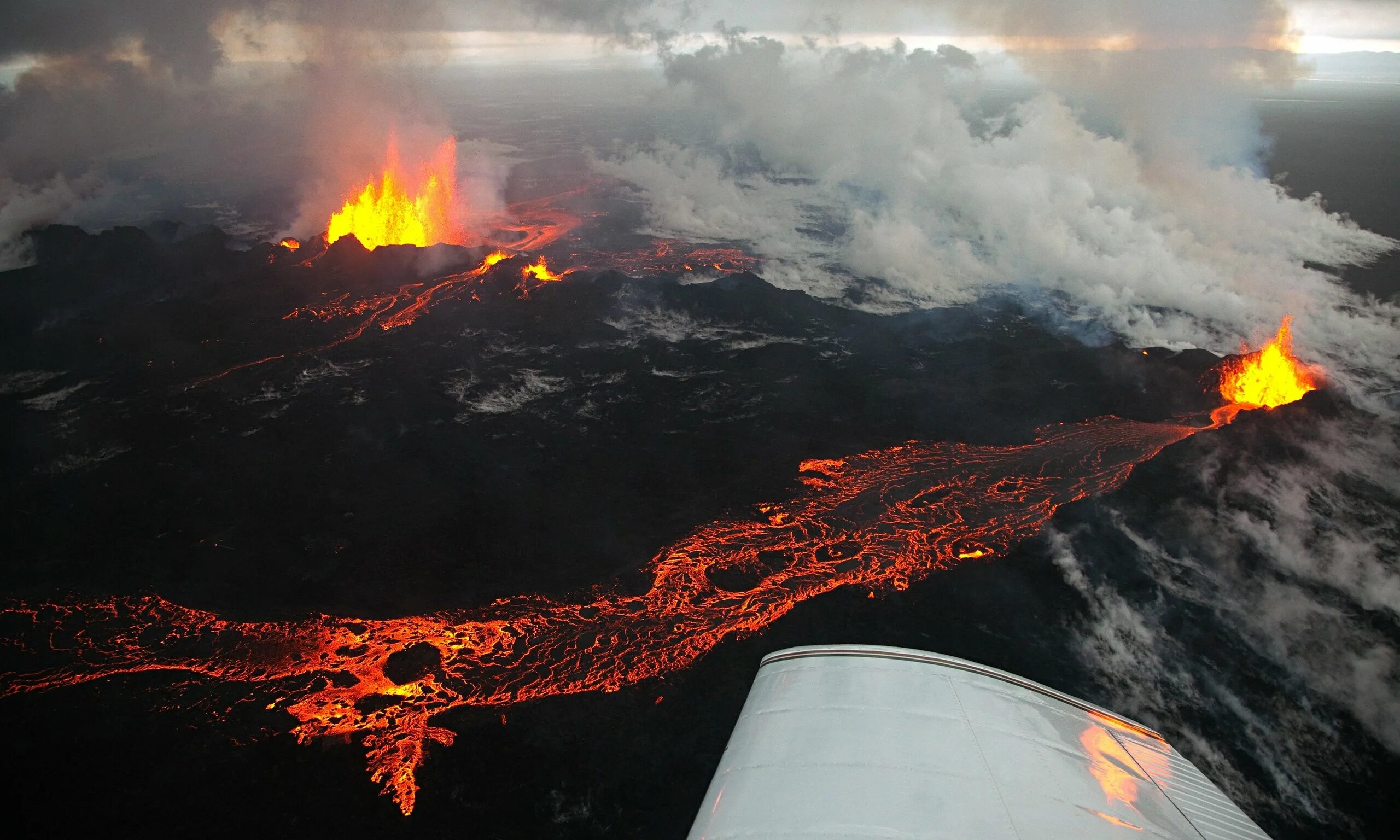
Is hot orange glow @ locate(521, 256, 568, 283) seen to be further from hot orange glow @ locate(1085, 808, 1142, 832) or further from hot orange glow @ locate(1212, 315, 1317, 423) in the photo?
hot orange glow @ locate(1085, 808, 1142, 832)

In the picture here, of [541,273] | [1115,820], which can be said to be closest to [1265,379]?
[1115,820]

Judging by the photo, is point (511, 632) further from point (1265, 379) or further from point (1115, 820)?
point (1265, 379)

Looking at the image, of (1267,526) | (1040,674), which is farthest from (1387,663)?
(1040,674)

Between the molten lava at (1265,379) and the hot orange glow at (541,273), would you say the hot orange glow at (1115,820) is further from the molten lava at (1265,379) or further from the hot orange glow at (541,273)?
the hot orange glow at (541,273)

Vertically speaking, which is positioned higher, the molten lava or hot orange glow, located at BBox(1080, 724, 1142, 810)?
hot orange glow, located at BBox(1080, 724, 1142, 810)

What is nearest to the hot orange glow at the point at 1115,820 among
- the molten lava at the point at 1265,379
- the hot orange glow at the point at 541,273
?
the molten lava at the point at 1265,379

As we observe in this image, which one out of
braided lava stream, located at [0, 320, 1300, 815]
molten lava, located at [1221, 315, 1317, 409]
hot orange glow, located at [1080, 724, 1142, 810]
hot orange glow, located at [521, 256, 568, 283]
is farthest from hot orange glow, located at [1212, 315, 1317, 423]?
hot orange glow, located at [521, 256, 568, 283]
